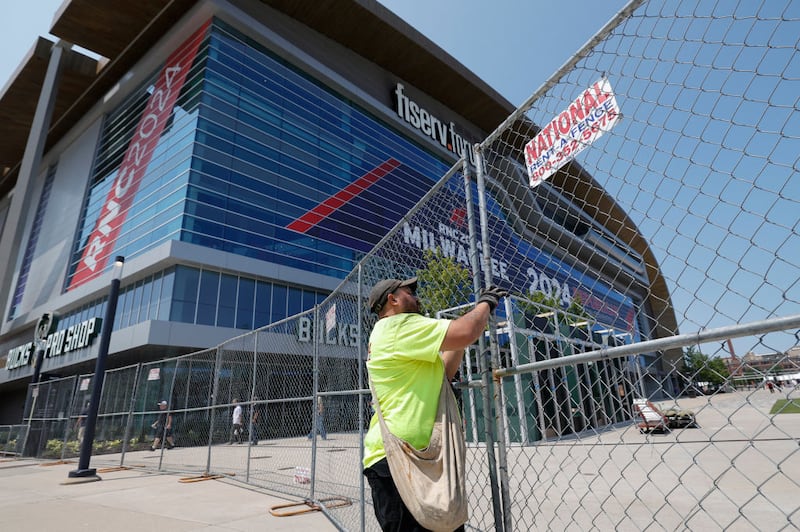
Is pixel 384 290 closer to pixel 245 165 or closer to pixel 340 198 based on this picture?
pixel 245 165

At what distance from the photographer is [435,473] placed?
6.64 ft

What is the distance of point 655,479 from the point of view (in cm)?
685

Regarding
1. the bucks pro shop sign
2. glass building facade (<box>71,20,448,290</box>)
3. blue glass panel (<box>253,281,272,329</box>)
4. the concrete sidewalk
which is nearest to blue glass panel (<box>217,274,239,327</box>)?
blue glass panel (<box>253,281,272,329</box>)

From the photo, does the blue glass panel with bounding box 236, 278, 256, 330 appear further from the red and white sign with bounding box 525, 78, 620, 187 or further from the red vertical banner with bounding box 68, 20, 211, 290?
the red and white sign with bounding box 525, 78, 620, 187

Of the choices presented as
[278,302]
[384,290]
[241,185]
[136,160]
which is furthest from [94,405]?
[136,160]

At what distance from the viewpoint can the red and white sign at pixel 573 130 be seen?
187 cm

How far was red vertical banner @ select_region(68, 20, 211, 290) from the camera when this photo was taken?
25.4 m

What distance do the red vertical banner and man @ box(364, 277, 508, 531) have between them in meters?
27.5

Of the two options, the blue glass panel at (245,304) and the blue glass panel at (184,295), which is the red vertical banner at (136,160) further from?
the blue glass panel at (245,304)

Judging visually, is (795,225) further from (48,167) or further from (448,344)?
(48,167)

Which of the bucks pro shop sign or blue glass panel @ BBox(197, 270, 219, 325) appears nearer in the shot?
blue glass panel @ BBox(197, 270, 219, 325)

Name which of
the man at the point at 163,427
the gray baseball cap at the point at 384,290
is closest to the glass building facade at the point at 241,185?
the man at the point at 163,427

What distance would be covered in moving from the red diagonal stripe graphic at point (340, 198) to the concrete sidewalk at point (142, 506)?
18112 millimetres

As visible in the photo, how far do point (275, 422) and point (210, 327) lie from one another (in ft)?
44.5
